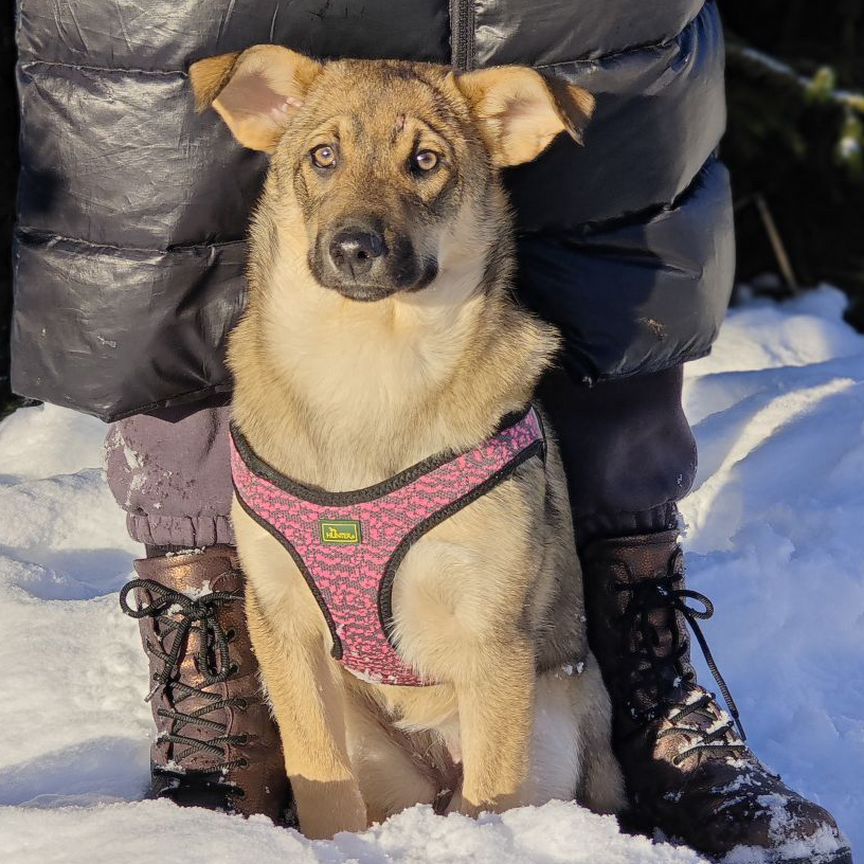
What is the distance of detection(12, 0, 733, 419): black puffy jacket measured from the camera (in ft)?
9.25

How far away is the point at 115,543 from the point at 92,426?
2.62 ft

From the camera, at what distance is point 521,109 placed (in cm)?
288

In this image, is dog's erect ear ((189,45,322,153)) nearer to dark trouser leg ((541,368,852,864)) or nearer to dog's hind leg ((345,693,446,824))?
dark trouser leg ((541,368,852,864))

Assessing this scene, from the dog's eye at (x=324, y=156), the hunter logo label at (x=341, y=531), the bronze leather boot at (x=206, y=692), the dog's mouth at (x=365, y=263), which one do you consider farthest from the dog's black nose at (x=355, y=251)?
the bronze leather boot at (x=206, y=692)

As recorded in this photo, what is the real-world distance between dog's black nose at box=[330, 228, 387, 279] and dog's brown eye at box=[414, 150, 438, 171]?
0.30m

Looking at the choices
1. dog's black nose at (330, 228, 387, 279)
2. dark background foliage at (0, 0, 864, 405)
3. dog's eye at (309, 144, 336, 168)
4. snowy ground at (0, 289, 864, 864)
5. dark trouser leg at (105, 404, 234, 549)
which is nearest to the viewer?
snowy ground at (0, 289, 864, 864)

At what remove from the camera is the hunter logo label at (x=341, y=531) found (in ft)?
8.59

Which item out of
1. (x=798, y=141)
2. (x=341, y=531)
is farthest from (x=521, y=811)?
(x=798, y=141)

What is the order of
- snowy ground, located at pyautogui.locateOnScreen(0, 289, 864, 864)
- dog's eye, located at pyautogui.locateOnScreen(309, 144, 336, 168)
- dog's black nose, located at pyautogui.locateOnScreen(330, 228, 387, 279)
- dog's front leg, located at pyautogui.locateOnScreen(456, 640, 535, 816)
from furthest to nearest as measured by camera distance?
dog's eye, located at pyautogui.locateOnScreen(309, 144, 336, 168), dog's front leg, located at pyautogui.locateOnScreen(456, 640, 535, 816), dog's black nose, located at pyautogui.locateOnScreen(330, 228, 387, 279), snowy ground, located at pyautogui.locateOnScreen(0, 289, 864, 864)

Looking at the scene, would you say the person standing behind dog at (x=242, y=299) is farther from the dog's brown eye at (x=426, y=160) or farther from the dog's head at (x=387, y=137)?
Answer: the dog's brown eye at (x=426, y=160)

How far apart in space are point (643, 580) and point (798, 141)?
3819mm

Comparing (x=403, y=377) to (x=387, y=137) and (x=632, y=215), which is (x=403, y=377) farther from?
(x=632, y=215)

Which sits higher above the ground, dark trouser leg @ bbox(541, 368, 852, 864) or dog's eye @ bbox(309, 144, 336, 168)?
dog's eye @ bbox(309, 144, 336, 168)

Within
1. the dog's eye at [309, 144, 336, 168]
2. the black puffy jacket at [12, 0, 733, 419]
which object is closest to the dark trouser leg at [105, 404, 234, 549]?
the black puffy jacket at [12, 0, 733, 419]
